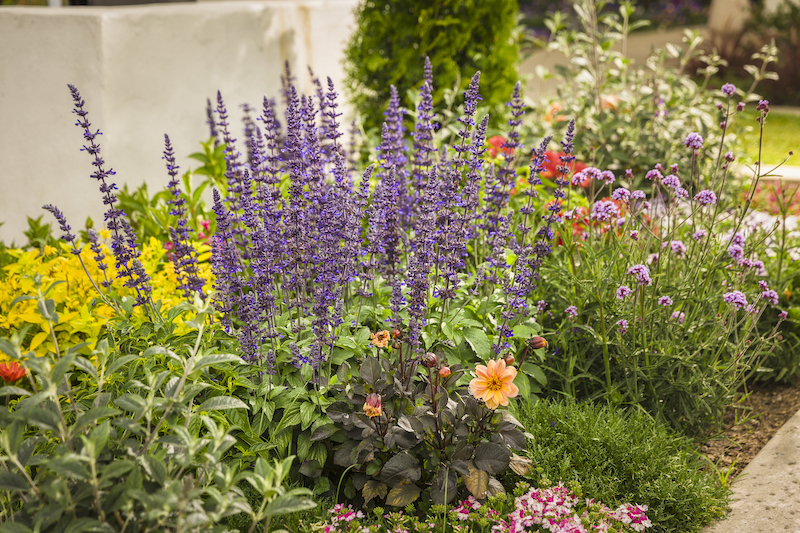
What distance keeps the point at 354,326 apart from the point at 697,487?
150 centimetres

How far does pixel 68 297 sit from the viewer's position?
2.64m

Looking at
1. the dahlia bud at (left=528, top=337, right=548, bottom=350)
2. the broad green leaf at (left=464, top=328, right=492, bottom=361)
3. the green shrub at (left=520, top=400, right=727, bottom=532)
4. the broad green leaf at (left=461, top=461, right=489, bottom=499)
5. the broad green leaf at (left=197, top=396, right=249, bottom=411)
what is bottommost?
the green shrub at (left=520, top=400, right=727, bottom=532)

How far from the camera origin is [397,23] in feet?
16.1

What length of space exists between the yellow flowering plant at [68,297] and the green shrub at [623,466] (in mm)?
1545

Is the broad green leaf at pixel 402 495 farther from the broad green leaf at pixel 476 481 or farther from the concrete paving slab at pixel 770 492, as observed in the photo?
the concrete paving slab at pixel 770 492

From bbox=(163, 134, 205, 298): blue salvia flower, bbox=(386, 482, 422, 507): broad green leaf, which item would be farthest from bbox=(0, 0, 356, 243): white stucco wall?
bbox=(386, 482, 422, 507): broad green leaf

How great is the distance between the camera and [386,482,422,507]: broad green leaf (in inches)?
80.3

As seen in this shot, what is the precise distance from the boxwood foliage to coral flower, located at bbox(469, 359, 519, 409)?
3.31 m

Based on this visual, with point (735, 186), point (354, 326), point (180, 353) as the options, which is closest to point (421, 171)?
point (354, 326)

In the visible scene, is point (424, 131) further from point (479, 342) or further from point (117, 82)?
point (117, 82)

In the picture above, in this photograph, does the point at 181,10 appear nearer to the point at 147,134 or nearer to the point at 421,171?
the point at 147,134

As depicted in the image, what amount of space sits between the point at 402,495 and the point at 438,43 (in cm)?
397

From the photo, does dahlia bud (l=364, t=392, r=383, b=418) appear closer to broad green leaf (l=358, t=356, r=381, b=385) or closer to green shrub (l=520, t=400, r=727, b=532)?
broad green leaf (l=358, t=356, r=381, b=385)

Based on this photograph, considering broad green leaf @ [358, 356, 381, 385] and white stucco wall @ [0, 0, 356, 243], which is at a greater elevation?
white stucco wall @ [0, 0, 356, 243]
